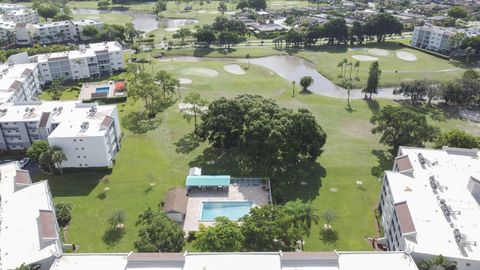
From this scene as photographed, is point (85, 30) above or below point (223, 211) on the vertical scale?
above

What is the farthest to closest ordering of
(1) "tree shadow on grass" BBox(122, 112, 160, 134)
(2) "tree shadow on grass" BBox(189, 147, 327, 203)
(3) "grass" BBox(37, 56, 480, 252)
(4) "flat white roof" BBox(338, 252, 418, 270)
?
(1) "tree shadow on grass" BBox(122, 112, 160, 134) < (2) "tree shadow on grass" BBox(189, 147, 327, 203) < (3) "grass" BBox(37, 56, 480, 252) < (4) "flat white roof" BBox(338, 252, 418, 270)

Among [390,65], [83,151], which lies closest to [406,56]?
[390,65]

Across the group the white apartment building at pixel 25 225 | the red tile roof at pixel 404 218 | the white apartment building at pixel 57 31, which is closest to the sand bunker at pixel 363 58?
the red tile roof at pixel 404 218

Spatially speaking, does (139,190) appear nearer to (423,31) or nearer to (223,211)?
(223,211)

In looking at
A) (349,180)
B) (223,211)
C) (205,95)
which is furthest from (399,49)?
(223,211)

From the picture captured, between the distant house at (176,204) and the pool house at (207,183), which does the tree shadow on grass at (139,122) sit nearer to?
the pool house at (207,183)

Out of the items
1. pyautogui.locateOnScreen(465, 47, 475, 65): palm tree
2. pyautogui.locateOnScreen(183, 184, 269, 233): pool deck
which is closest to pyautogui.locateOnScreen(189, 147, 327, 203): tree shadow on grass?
pyautogui.locateOnScreen(183, 184, 269, 233): pool deck

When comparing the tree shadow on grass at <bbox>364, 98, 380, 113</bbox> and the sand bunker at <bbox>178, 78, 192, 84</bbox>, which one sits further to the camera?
the sand bunker at <bbox>178, 78, 192, 84</bbox>

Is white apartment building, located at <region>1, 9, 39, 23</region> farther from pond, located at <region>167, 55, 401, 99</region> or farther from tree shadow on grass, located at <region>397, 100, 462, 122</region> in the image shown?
tree shadow on grass, located at <region>397, 100, 462, 122</region>
